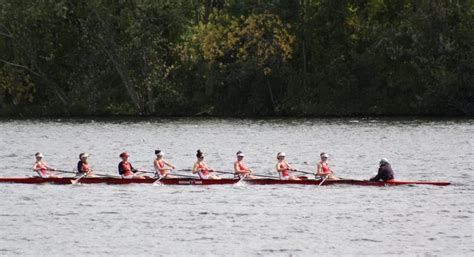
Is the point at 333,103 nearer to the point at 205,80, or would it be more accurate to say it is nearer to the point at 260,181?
the point at 205,80

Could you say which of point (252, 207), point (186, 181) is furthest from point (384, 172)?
point (186, 181)

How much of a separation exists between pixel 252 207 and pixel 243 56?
55164 mm

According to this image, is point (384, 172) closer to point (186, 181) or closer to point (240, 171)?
point (240, 171)

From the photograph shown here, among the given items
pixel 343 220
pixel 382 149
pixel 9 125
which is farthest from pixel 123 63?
pixel 343 220

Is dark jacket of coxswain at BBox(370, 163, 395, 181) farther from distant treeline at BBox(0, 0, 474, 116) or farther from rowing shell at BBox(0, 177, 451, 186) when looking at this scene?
distant treeline at BBox(0, 0, 474, 116)

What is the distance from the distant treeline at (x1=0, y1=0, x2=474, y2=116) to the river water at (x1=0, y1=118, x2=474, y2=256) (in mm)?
17535

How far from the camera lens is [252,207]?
48719 mm

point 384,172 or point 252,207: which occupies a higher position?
point 384,172

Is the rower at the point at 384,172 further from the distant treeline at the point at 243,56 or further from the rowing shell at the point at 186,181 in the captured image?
the distant treeline at the point at 243,56

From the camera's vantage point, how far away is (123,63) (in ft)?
345

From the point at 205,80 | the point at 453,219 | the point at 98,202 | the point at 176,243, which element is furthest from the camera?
the point at 205,80

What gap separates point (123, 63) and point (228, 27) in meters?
10.0

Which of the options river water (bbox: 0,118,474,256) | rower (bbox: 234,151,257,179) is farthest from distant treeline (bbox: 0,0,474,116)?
rower (bbox: 234,151,257,179)

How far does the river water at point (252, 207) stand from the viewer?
40.2 metres
